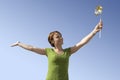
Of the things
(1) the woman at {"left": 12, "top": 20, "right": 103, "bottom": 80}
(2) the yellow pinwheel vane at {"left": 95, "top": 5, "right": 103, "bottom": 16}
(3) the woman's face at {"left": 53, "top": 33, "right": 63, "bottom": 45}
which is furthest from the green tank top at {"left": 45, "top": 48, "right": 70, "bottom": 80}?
(2) the yellow pinwheel vane at {"left": 95, "top": 5, "right": 103, "bottom": 16}

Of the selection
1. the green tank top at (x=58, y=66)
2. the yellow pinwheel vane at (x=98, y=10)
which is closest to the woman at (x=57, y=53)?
the green tank top at (x=58, y=66)

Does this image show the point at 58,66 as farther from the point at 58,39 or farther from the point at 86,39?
the point at 86,39

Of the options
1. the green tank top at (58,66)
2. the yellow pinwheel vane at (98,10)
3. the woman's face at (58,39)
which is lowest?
the green tank top at (58,66)

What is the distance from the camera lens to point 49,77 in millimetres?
6477

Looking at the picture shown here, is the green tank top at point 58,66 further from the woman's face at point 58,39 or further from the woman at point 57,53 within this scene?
the woman's face at point 58,39

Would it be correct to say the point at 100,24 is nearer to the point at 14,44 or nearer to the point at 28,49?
the point at 28,49

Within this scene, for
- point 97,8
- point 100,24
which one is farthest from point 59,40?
point 97,8

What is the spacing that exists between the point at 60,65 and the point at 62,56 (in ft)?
0.86

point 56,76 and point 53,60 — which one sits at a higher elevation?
point 53,60

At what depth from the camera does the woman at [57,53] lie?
21.0ft

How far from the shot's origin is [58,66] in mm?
6410

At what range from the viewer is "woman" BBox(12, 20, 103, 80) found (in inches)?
251

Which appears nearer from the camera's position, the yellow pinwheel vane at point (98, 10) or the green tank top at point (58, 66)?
the green tank top at point (58, 66)

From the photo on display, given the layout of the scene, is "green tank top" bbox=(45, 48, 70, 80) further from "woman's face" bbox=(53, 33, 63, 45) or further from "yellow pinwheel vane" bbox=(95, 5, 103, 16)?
"yellow pinwheel vane" bbox=(95, 5, 103, 16)
